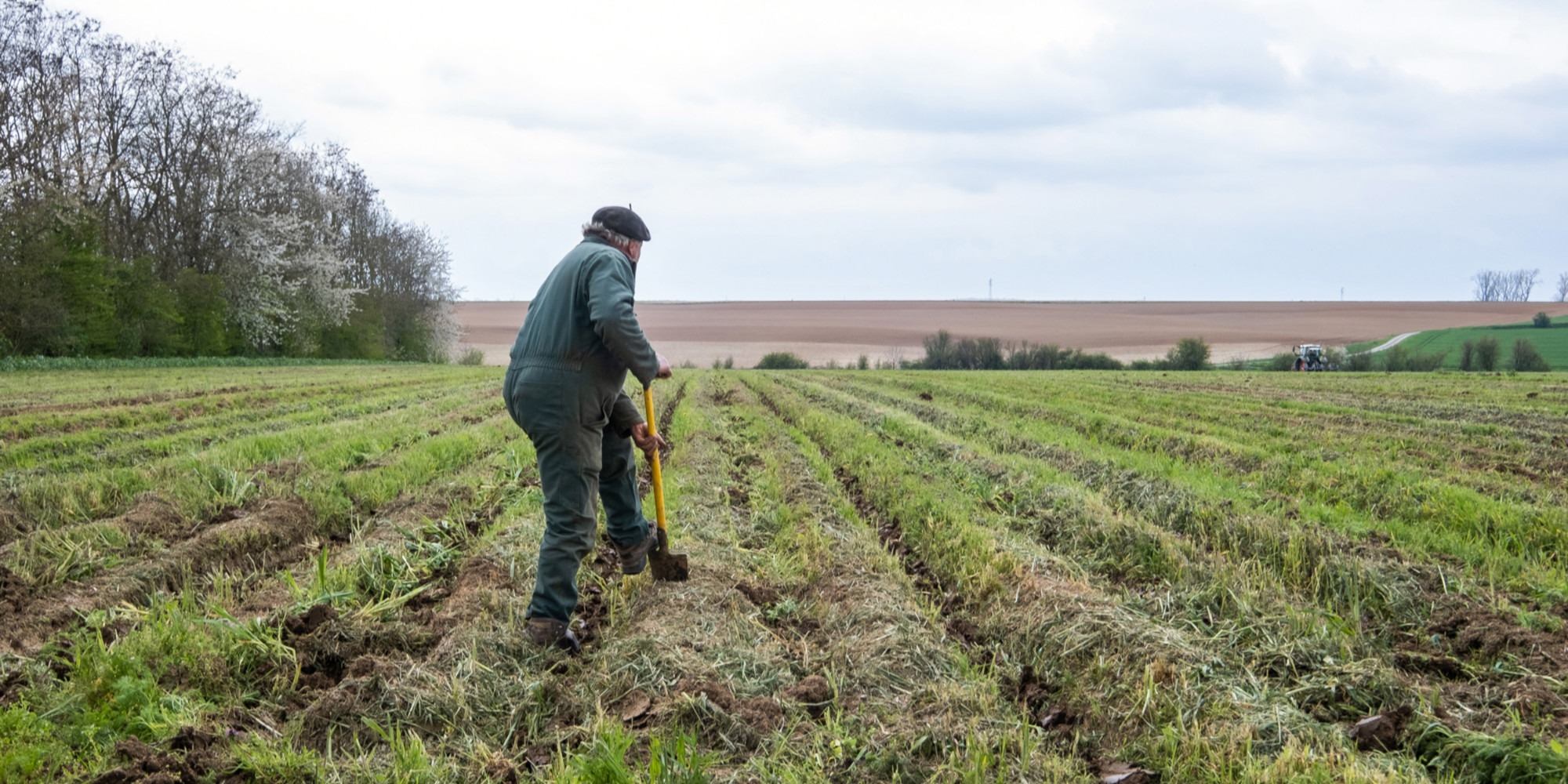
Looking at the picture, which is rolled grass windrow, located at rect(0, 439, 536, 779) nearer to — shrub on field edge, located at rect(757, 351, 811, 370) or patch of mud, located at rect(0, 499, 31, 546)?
patch of mud, located at rect(0, 499, 31, 546)

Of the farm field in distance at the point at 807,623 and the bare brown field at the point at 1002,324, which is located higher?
the bare brown field at the point at 1002,324

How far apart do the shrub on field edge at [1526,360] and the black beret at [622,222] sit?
5174 cm

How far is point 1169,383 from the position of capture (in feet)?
97.0

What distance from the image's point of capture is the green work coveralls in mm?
4879

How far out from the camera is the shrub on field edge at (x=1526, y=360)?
144 feet

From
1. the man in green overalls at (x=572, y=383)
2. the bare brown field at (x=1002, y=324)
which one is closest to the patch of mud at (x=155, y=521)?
the man in green overalls at (x=572, y=383)

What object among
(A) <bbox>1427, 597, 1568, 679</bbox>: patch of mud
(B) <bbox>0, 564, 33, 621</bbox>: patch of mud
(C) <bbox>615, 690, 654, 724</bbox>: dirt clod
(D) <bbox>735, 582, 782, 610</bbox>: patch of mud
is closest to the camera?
(C) <bbox>615, 690, 654, 724</bbox>: dirt clod

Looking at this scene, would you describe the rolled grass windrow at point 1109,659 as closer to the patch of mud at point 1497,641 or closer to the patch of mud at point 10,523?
the patch of mud at point 1497,641

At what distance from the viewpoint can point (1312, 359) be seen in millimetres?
48875

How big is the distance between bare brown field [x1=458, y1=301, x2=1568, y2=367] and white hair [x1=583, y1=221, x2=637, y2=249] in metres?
47.2

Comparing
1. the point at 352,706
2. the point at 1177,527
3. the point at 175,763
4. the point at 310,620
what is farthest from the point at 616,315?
the point at 1177,527

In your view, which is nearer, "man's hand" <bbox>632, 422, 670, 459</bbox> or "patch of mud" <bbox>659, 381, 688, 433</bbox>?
"man's hand" <bbox>632, 422, 670, 459</bbox>

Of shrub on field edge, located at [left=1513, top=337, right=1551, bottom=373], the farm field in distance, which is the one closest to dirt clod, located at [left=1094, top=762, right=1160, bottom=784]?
the farm field in distance

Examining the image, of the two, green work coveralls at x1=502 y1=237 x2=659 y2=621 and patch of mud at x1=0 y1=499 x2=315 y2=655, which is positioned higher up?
green work coveralls at x1=502 y1=237 x2=659 y2=621
